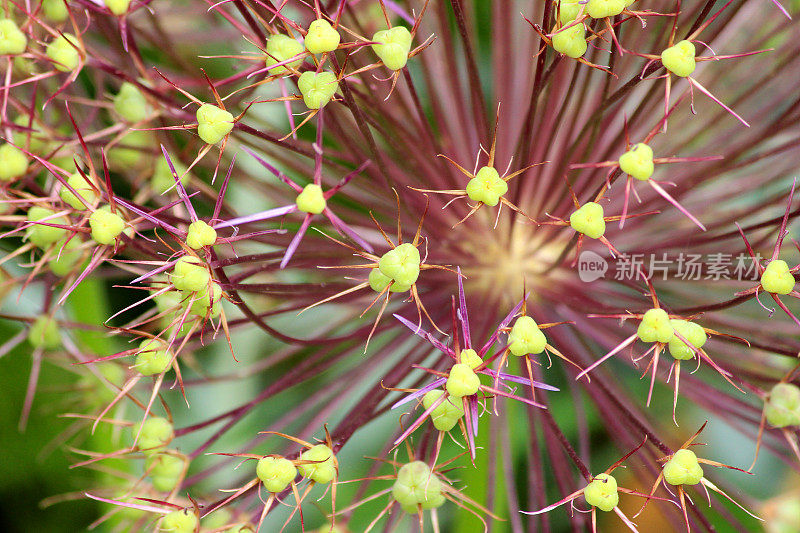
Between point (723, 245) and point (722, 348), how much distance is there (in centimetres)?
13

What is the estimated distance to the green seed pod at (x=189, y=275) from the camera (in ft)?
2.12

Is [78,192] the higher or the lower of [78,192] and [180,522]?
the higher

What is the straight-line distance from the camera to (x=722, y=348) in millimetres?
914

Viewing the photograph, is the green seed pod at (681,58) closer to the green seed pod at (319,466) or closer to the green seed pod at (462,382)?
the green seed pod at (462,382)

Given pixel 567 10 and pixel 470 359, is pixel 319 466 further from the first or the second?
pixel 567 10

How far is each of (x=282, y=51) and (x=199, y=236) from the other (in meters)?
0.19

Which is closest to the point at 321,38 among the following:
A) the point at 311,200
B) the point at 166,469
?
the point at 311,200

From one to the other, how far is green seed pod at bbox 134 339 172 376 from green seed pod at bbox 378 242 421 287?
241 mm

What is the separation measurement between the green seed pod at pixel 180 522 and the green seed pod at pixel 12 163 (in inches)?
16.5

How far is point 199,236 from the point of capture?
654mm

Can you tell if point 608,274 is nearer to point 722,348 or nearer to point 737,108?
point 722,348

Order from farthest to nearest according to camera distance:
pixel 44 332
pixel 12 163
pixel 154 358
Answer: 1. pixel 44 332
2. pixel 12 163
3. pixel 154 358

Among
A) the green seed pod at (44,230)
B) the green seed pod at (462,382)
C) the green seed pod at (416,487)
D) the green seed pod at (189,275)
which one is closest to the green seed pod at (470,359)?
the green seed pod at (462,382)

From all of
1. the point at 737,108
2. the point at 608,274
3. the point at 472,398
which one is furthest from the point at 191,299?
the point at 737,108
